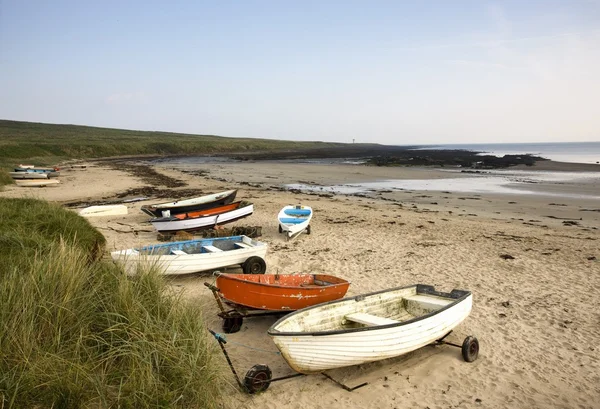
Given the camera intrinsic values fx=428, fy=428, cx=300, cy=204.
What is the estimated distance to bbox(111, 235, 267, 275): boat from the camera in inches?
338

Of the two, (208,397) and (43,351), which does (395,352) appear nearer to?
(208,397)

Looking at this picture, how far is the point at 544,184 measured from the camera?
30.4 meters

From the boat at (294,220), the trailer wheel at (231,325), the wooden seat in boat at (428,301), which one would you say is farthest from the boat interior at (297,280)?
the boat at (294,220)

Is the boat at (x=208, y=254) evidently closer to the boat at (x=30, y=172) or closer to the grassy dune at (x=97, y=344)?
the grassy dune at (x=97, y=344)

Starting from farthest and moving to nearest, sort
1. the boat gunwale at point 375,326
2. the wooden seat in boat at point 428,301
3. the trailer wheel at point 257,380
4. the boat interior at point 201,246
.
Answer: the boat interior at point 201,246 < the wooden seat in boat at point 428,301 < the trailer wheel at point 257,380 < the boat gunwale at point 375,326

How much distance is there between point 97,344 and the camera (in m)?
4.55

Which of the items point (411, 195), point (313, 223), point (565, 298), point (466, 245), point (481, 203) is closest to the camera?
point (565, 298)

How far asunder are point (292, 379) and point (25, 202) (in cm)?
856

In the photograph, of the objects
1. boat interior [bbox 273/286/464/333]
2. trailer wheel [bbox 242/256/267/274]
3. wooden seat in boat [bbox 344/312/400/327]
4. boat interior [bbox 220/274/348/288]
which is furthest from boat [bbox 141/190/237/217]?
wooden seat in boat [bbox 344/312/400/327]

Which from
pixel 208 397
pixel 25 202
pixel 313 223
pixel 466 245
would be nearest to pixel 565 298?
pixel 466 245

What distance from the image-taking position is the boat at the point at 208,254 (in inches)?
338

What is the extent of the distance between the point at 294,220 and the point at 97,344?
9.41m

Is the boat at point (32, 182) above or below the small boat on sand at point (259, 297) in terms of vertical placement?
below

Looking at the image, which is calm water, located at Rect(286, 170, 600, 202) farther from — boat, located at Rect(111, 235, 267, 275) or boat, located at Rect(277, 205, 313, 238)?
boat, located at Rect(111, 235, 267, 275)
